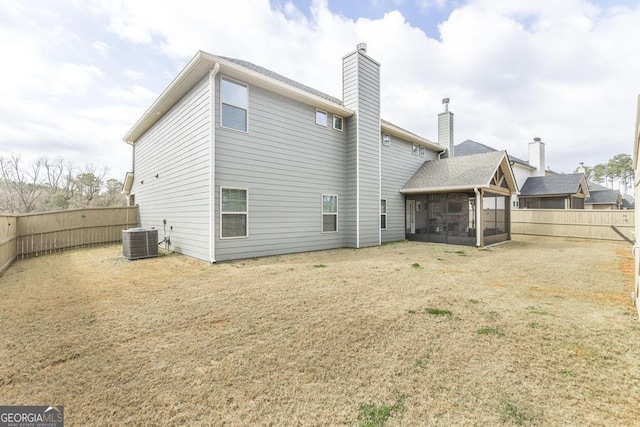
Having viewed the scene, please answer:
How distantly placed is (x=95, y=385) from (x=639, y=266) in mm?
6242

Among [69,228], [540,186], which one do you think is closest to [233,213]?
[69,228]

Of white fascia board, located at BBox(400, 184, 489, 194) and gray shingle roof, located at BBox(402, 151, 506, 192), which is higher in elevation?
gray shingle roof, located at BBox(402, 151, 506, 192)

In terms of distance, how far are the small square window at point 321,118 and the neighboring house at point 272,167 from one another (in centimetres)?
3

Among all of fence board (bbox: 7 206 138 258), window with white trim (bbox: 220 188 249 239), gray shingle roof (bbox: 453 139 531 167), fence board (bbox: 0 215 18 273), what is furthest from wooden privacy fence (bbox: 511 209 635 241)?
fence board (bbox: 0 215 18 273)

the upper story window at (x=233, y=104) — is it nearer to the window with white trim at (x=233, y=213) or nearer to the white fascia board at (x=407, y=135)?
the window with white trim at (x=233, y=213)

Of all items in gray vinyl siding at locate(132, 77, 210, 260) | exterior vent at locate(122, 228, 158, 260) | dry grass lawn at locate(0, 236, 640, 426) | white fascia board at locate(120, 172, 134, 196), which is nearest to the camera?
dry grass lawn at locate(0, 236, 640, 426)

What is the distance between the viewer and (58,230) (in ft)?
30.1

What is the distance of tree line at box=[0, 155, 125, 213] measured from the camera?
62.1ft

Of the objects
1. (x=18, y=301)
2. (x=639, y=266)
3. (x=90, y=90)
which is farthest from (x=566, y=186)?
(x=90, y=90)

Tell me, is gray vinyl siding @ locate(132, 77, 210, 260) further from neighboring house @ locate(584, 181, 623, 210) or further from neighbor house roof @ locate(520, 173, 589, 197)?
neighboring house @ locate(584, 181, 623, 210)

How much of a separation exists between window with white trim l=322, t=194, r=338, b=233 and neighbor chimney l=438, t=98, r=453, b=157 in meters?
8.78

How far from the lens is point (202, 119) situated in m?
7.17

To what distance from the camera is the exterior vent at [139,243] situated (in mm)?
7309

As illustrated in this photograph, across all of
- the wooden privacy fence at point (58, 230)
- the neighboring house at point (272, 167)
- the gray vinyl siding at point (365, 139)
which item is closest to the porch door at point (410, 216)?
the neighboring house at point (272, 167)
